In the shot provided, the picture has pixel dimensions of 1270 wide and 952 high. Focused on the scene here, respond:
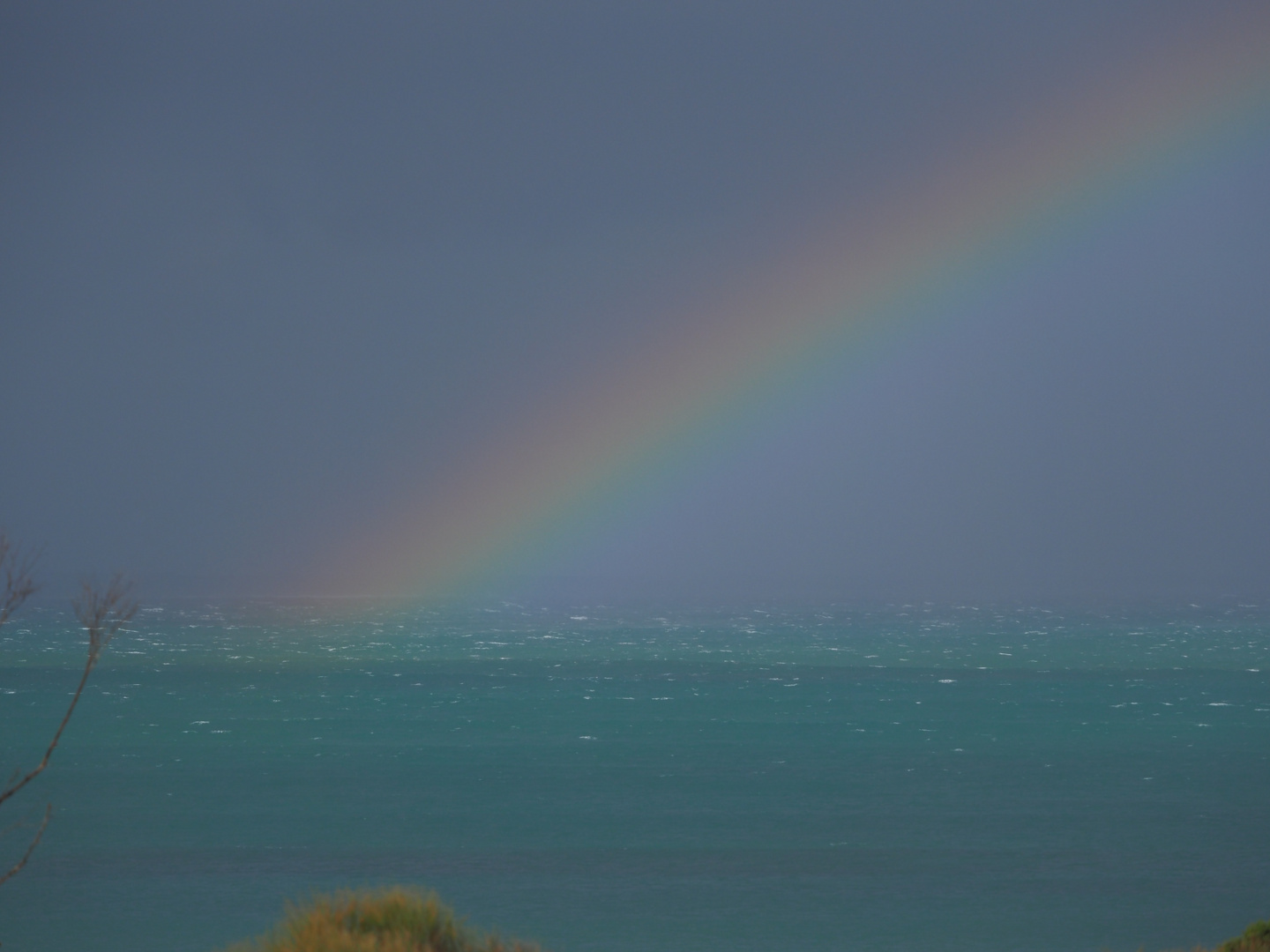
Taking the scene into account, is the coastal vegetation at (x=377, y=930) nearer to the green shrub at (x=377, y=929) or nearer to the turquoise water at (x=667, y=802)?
the green shrub at (x=377, y=929)

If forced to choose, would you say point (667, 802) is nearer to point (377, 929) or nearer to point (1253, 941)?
point (1253, 941)

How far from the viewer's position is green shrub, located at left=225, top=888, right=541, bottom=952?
8.76 meters

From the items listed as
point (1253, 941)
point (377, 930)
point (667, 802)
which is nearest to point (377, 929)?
point (377, 930)

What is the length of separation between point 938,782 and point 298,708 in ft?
121

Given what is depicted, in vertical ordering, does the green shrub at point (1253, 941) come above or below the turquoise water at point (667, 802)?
above

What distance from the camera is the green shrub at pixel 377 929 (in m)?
8.76

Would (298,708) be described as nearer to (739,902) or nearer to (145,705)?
Result: (145,705)

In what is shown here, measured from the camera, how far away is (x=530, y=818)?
109 feet

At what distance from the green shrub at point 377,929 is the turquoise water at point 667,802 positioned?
1266cm

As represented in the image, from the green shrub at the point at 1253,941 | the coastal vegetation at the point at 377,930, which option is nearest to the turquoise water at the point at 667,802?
the green shrub at the point at 1253,941

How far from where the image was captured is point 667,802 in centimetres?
3544

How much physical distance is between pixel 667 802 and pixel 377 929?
88.4ft

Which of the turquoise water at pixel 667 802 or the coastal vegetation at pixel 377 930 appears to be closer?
the coastal vegetation at pixel 377 930

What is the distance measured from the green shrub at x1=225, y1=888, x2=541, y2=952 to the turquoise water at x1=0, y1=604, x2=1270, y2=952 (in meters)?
12.7
